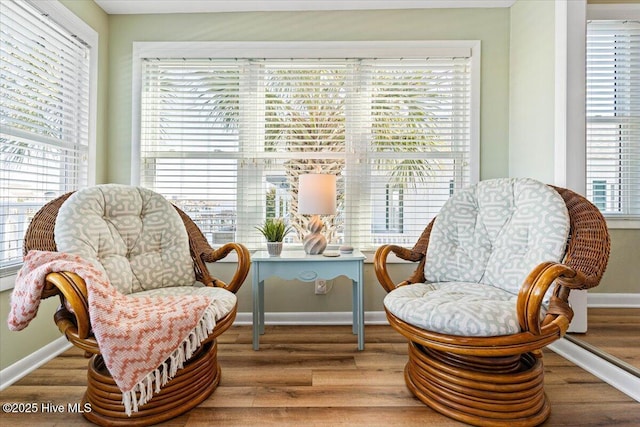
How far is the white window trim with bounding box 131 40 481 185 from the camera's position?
2.63 m

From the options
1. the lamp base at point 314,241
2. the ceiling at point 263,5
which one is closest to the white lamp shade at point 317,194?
the lamp base at point 314,241

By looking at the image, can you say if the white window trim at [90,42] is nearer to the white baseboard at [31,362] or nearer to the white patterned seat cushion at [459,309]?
the white baseboard at [31,362]

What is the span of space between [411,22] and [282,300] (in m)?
2.38

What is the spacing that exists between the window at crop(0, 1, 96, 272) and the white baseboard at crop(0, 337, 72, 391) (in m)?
0.52

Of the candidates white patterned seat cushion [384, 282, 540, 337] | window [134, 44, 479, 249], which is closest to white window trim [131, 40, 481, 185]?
window [134, 44, 479, 249]

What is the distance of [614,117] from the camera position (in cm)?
207

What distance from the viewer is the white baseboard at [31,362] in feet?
5.82

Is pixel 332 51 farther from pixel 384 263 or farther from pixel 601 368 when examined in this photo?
pixel 601 368

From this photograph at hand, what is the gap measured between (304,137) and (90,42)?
169 cm

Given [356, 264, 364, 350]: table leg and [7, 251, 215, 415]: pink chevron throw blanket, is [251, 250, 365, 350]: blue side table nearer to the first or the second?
[356, 264, 364, 350]: table leg

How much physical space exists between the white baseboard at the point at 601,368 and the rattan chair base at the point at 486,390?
A: 0.50m

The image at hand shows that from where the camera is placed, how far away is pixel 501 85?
266cm

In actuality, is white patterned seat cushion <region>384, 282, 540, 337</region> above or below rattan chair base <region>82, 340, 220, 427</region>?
above

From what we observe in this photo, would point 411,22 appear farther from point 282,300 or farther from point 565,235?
point 282,300
